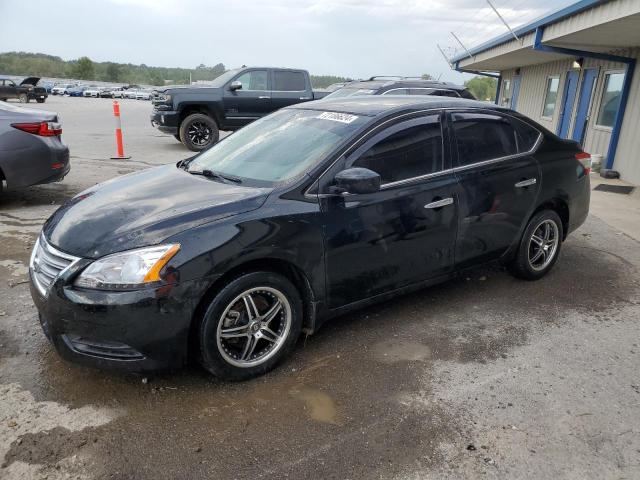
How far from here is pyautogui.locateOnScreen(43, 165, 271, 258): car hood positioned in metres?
2.74

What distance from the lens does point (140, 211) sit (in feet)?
9.80

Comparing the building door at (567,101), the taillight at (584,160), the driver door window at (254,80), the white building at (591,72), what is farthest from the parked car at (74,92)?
the taillight at (584,160)

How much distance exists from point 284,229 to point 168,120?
9.95 meters

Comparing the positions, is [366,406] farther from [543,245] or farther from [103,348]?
[543,245]

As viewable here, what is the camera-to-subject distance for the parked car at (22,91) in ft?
112

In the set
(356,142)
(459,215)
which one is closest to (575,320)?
(459,215)

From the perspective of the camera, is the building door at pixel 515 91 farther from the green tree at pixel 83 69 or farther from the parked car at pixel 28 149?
the green tree at pixel 83 69

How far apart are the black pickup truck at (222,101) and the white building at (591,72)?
6.15 m

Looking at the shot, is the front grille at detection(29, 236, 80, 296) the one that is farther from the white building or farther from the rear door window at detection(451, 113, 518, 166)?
the white building

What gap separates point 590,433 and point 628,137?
9.62 meters

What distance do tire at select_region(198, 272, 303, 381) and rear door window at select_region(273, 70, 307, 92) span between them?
10962 mm

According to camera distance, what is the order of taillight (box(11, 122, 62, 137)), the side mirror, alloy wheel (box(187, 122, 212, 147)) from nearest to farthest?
the side mirror
taillight (box(11, 122, 62, 137))
alloy wheel (box(187, 122, 212, 147))

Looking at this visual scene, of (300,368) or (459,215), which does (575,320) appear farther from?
(300,368)

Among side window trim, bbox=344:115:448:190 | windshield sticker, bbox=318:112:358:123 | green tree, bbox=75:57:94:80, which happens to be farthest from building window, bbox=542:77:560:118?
green tree, bbox=75:57:94:80
